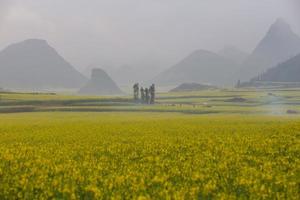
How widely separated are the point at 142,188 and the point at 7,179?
189 inches

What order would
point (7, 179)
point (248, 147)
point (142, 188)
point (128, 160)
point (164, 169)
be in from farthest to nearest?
point (248, 147), point (128, 160), point (164, 169), point (7, 179), point (142, 188)

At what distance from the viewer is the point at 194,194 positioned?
13906mm

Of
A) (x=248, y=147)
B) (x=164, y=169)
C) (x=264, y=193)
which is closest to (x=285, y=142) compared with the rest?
(x=248, y=147)

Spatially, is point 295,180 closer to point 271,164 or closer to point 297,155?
point 271,164

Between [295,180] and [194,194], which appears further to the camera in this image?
[295,180]

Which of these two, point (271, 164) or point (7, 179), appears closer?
point (7, 179)

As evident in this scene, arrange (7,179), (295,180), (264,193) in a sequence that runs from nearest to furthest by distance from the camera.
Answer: (264,193), (295,180), (7,179)

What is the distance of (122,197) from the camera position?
14.0 meters

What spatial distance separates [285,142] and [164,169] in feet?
30.6

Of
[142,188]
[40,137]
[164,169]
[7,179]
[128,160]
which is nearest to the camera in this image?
[142,188]

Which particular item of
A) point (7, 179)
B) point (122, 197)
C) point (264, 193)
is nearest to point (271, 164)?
point (264, 193)

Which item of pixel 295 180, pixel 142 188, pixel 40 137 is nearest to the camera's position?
pixel 142 188

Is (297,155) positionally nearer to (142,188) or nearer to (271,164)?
(271,164)

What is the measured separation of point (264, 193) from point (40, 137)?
22.2 meters
